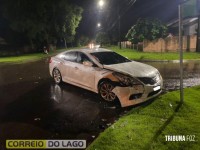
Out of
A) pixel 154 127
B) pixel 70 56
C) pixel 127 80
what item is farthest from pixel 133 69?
pixel 70 56

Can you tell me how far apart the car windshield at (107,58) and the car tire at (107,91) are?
919 mm

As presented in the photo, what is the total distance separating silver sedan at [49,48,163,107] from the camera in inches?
262

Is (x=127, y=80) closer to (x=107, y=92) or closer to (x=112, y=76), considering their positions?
(x=112, y=76)

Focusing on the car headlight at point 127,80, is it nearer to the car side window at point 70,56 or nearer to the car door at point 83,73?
the car door at point 83,73

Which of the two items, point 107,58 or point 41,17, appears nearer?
point 107,58

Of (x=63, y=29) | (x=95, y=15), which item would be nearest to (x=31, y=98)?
(x=63, y=29)

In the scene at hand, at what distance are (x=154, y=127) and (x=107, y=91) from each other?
2.27 meters

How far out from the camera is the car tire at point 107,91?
701 centimetres

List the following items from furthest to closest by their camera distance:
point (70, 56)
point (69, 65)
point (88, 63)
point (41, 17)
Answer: point (41, 17) < point (70, 56) < point (69, 65) < point (88, 63)

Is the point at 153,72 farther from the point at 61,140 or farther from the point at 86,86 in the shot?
the point at 61,140

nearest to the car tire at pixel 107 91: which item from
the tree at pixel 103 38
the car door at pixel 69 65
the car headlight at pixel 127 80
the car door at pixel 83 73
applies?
the car headlight at pixel 127 80

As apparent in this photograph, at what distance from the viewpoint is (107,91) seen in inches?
281

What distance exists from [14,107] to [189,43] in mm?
22684

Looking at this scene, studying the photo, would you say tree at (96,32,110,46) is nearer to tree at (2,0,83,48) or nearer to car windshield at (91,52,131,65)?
tree at (2,0,83,48)
